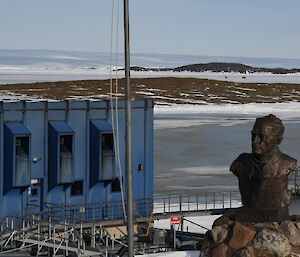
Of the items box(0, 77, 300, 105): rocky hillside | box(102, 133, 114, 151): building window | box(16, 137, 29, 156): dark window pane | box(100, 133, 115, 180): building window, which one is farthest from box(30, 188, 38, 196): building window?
box(0, 77, 300, 105): rocky hillside

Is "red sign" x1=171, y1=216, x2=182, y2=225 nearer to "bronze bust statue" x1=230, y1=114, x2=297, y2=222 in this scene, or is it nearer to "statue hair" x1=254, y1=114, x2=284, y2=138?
"bronze bust statue" x1=230, y1=114, x2=297, y2=222

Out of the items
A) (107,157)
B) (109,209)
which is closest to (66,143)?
(107,157)

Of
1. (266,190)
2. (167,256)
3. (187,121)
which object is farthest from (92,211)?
(187,121)

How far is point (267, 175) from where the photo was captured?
49.3ft

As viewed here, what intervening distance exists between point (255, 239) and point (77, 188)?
50.9ft

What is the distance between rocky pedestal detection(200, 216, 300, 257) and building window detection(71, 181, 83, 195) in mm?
14243

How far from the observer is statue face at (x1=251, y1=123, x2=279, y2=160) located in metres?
14.8

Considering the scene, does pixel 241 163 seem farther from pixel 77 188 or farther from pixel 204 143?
pixel 204 143

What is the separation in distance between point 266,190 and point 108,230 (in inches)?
527

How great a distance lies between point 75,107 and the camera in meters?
28.6

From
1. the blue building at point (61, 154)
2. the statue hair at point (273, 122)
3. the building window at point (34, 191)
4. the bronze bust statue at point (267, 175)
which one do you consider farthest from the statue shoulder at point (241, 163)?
the building window at point (34, 191)

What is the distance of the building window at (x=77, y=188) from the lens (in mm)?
28938

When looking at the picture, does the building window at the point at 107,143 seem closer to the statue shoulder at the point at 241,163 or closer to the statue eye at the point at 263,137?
the statue shoulder at the point at 241,163

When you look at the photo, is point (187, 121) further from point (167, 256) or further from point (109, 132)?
point (167, 256)
